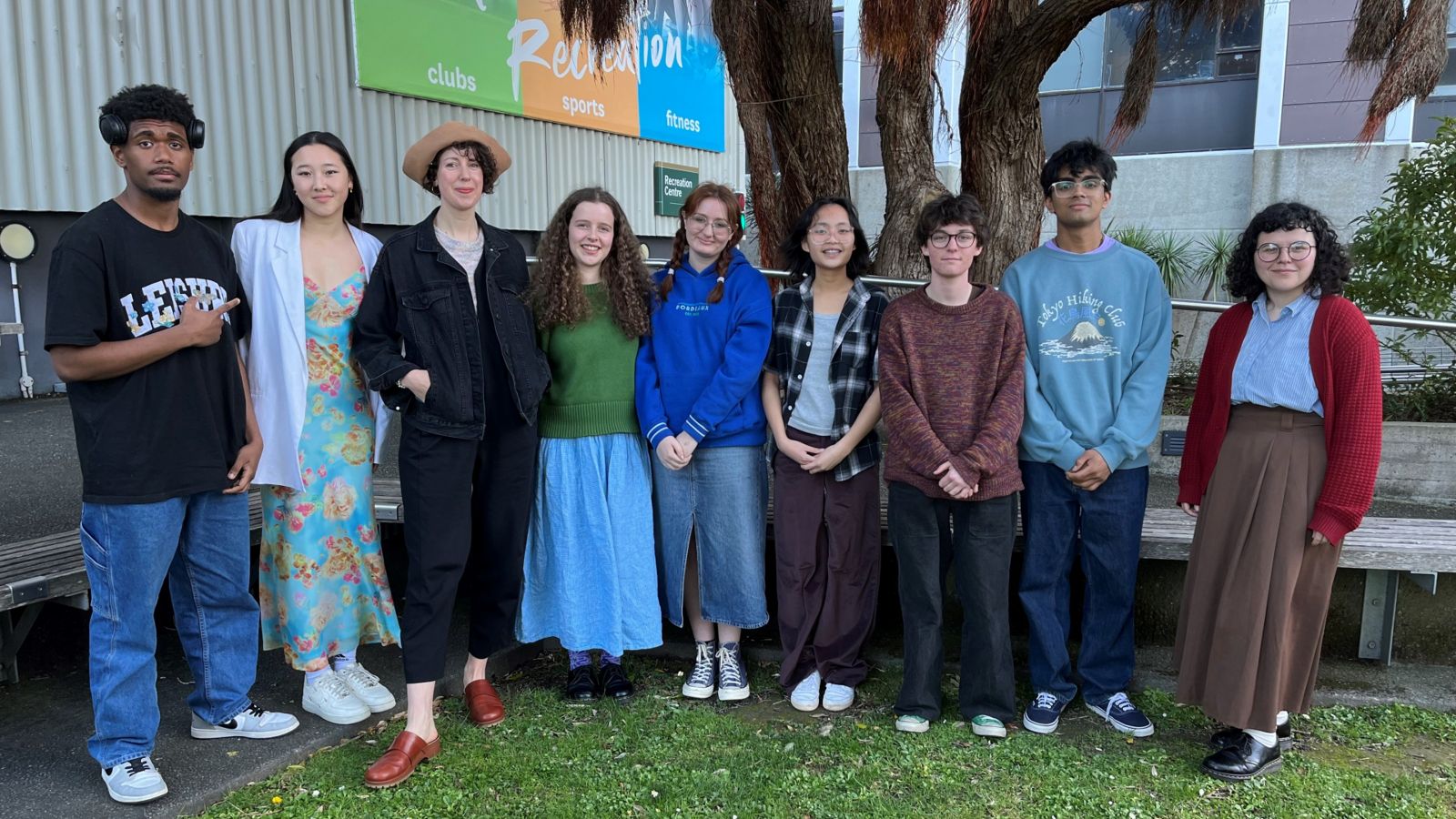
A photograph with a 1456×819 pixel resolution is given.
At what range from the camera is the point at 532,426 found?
3.50 meters

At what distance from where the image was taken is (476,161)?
3373 mm

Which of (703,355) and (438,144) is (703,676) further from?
(438,144)

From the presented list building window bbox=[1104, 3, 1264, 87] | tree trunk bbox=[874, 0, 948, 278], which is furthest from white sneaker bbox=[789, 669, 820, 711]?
building window bbox=[1104, 3, 1264, 87]

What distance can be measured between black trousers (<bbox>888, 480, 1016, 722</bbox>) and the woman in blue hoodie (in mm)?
584

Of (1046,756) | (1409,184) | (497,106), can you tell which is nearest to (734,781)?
(1046,756)

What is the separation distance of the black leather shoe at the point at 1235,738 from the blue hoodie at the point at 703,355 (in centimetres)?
185

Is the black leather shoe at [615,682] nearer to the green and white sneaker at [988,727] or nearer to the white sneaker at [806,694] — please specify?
the white sneaker at [806,694]

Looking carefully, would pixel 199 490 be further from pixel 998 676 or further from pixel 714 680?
pixel 998 676

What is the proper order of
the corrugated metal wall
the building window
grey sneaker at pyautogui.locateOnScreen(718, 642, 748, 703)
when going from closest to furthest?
1. grey sneaker at pyautogui.locateOnScreen(718, 642, 748, 703)
2. the corrugated metal wall
3. the building window

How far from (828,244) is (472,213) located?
1.24 metres

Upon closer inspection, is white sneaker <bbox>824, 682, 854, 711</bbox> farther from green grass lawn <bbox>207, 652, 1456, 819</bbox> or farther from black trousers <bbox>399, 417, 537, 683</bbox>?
black trousers <bbox>399, 417, 537, 683</bbox>

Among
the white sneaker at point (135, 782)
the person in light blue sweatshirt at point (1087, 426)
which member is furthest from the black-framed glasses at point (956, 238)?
the white sneaker at point (135, 782)

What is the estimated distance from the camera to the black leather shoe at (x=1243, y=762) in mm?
3086

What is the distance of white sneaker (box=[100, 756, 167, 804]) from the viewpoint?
2.82m
